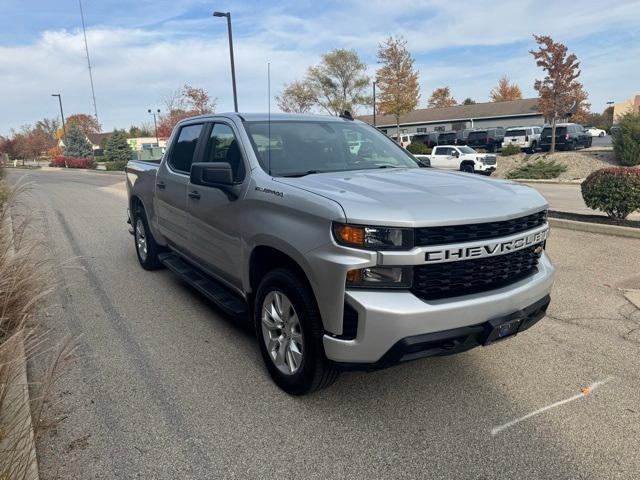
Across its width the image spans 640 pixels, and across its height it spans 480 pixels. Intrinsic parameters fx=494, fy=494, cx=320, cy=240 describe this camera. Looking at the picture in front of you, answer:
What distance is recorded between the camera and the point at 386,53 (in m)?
40.8

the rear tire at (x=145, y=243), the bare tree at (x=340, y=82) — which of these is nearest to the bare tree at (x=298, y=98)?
the bare tree at (x=340, y=82)

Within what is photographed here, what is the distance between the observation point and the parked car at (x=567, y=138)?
30688 millimetres

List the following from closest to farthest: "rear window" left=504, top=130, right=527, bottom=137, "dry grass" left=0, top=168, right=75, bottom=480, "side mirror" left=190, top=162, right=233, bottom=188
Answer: "dry grass" left=0, top=168, right=75, bottom=480 < "side mirror" left=190, top=162, right=233, bottom=188 < "rear window" left=504, top=130, right=527, bottom=137

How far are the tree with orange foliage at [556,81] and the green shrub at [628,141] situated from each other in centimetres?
508

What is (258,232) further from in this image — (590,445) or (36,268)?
(590,445)

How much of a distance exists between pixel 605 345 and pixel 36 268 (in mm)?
4703

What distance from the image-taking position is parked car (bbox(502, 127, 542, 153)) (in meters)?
33.9

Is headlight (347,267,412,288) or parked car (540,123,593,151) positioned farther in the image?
parked car (540,123,593,151)

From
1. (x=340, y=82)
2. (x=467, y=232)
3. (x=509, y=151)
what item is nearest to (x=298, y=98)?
(x=340, y=82)

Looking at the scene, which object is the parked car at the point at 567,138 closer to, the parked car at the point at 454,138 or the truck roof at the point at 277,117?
the parked car at the point at 454,138

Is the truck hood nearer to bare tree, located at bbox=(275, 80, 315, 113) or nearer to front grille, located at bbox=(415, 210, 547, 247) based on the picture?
front grille, located at bbox=(415, 210, 547, 247)

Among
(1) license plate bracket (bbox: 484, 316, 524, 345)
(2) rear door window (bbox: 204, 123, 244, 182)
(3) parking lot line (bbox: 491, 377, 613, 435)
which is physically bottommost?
(3) parking lot line (bbox: 491, 377, 613, 435)

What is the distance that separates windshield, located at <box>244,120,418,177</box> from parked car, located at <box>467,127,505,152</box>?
35.6m

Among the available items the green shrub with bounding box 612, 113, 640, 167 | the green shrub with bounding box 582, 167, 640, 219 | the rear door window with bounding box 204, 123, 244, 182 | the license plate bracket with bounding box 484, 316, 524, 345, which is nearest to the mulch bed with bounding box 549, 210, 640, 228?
the green shrub with bounding box 582, 167, 640, 219
